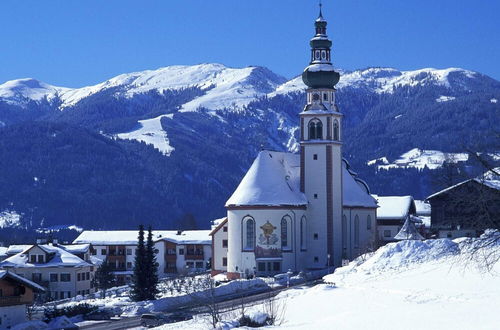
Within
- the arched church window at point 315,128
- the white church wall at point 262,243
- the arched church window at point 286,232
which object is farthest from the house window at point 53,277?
the arched church window at point 315,128

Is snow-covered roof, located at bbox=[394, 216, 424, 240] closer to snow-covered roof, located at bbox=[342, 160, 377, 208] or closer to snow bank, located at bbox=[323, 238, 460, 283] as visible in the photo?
snow-covered roof, located at bbox=[342, 160, 377, 208]

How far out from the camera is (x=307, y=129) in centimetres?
10262

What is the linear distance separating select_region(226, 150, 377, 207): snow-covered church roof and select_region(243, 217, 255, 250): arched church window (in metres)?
1.55

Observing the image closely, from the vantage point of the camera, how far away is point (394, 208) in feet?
392

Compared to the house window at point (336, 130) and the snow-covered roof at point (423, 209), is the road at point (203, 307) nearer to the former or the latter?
the house window at point (336, 130)

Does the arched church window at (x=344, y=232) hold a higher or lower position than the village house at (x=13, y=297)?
higher

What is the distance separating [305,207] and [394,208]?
2229cm

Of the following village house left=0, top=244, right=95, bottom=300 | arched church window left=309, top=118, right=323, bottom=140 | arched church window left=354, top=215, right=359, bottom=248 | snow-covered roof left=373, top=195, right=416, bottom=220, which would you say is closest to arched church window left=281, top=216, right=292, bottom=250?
arched church window left=309, top=118, right=323, bottom=140

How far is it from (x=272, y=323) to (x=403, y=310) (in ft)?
20.7

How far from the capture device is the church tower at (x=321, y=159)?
100062mm

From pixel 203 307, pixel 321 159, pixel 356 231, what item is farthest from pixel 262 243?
pixel 203 307

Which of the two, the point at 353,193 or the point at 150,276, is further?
the point at 353,193

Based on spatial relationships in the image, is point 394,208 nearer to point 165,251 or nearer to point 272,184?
point 272,184

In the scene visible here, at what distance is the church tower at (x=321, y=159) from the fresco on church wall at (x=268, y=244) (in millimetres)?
3818
